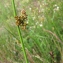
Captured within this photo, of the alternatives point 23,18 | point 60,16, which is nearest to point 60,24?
point 60,16

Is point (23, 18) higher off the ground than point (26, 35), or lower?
higher

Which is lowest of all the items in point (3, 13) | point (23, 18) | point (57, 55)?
point (57, 55)

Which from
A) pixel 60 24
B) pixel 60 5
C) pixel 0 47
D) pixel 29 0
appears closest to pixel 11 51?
pixel 0 47

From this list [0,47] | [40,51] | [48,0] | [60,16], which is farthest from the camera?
[48,0]

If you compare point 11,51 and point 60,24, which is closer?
point 11,51

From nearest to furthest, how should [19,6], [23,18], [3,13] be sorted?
[23,18] → [3,13] → [19,6]

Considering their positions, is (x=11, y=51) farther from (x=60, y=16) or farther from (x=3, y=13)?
(x=3, y=13)
